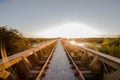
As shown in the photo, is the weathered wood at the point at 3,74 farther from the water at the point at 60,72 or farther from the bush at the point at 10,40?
the bush at the point at 10,40

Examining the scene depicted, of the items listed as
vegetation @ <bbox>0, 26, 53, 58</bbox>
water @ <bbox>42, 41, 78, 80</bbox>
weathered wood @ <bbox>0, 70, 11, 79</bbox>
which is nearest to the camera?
weathered wood @ <bbox>0, 70, 11, 79</bbox>

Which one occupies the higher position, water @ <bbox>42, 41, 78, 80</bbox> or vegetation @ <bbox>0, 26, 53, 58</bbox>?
vegetation @ <bbox>0, 26, 53, 58</bbox>

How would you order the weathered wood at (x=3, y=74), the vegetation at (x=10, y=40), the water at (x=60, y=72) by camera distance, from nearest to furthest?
the weathered wood at (x=3, y=74)
the water at (x=60, y=72)
the vegetation at (x=10, y=40)

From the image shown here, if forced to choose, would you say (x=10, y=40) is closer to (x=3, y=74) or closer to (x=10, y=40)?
(x=10, y=40)

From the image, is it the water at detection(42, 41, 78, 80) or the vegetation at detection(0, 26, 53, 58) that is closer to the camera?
the water at detection(42, 41, 78, 80)

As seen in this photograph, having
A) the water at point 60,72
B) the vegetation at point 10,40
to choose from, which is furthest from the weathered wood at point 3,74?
the vegetation at point 10,40

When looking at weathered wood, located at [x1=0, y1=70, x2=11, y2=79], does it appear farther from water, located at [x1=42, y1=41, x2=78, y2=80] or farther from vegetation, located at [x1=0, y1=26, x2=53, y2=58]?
vegetation, located at [x1=0, y1=26, x2=53, y2=58]

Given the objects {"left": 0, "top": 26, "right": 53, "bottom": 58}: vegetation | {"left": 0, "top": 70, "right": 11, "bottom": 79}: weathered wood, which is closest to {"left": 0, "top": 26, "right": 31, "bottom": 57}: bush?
{"left": 0, "top": 26, "right": 53, "bottom": 58}: vegetation

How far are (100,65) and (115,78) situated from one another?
1949 mm

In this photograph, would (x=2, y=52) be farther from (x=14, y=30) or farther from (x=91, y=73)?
(x=91, y=73)

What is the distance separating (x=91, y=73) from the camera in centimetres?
620

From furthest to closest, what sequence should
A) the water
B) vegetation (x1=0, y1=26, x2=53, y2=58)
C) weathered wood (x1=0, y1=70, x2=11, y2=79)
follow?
vegetation (x1=0, y1=26, x2=53, y2=58)
the water
weathered wood (x1=0, y1=70, x2=11, y2=79)

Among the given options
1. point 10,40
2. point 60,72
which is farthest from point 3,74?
point 10,40

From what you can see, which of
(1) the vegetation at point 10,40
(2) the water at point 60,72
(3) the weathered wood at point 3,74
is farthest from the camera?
(1) the vegetation at point 10,40
